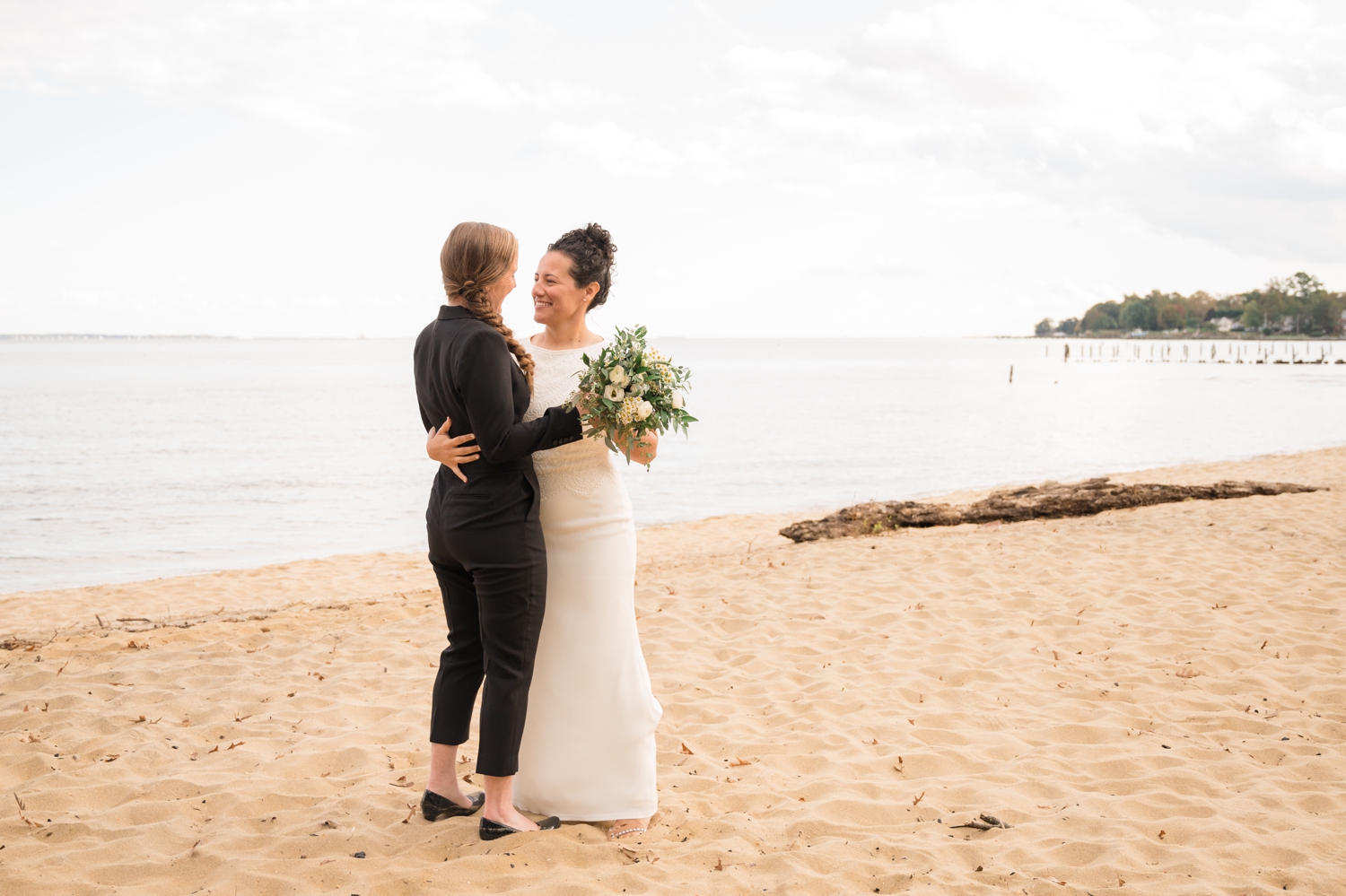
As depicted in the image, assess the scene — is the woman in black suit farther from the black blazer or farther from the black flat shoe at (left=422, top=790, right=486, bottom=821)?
A: the black flat shoe at (left=422, top=790, right=486, bottom=821)

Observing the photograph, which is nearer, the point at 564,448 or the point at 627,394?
the point at 627,394

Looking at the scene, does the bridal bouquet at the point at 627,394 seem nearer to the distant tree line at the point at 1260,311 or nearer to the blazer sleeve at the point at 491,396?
the blazer sleeve at the point at 491,396

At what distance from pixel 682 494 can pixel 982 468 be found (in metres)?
9.44

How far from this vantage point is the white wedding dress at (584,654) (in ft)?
11.6

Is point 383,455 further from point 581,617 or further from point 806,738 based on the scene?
point 581,617

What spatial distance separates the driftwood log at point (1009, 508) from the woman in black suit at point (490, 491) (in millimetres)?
7794

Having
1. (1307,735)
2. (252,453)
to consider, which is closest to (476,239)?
(1307,735)

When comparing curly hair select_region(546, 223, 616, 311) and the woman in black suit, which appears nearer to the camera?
the woman in black suit

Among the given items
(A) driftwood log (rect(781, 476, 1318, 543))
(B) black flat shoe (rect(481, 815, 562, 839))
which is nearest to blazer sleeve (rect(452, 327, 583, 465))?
(B) black flat shoe (rect(481, 815, 562, 839))

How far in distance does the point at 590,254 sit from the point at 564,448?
0.77 metres

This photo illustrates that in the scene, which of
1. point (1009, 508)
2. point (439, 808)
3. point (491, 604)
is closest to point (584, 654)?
point (491, 604)

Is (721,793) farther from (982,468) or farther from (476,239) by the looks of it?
(982,468)

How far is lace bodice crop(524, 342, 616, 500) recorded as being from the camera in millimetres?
3488

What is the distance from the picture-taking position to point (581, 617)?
11.7 feet
